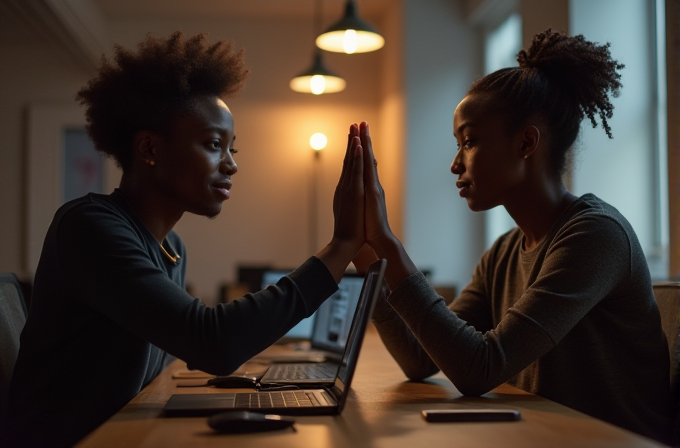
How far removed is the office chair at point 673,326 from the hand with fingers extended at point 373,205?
56 centimetres

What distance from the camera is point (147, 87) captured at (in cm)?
156

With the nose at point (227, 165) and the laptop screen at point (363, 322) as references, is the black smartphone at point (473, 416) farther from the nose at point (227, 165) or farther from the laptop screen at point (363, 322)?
the nose at point (227, 165)

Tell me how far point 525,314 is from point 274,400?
447 millimetres

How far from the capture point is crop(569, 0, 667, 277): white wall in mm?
3363

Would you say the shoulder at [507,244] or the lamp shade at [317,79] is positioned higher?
the lamp shade at [317,79]

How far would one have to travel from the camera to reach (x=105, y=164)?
20.4ft

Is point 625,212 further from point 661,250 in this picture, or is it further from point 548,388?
point 548,388

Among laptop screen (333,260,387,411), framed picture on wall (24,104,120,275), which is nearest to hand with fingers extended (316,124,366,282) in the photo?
laptop screen (333,260,387,411)

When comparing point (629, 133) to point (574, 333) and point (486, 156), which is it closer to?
point (486, 156)

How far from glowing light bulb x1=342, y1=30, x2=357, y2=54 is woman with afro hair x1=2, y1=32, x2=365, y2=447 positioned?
2.29 meters

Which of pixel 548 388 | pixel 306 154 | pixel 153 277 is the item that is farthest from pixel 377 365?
pixel 306 154

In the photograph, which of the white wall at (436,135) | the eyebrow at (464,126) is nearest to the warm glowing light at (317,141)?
the white wall at (436,135)

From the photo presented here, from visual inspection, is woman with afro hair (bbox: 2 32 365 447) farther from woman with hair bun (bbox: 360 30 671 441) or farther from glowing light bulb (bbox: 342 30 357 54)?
glowing light bulb (bbox: 342 30 357 54)

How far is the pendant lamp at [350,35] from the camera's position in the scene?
12.7ft
